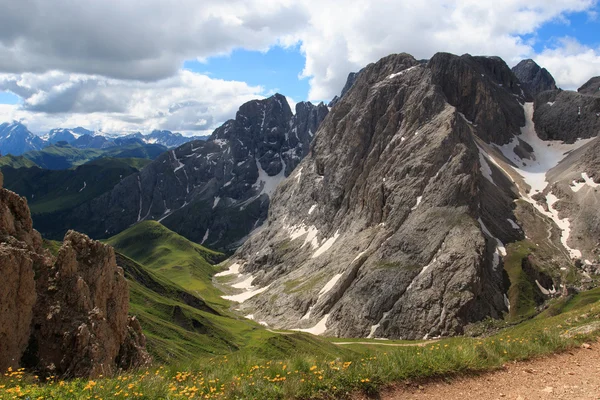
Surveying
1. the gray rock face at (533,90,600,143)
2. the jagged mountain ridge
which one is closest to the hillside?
Result: the jagged mountain ridge

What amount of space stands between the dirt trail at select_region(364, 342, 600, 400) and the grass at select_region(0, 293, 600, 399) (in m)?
0.37

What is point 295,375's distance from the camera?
13.1 meters

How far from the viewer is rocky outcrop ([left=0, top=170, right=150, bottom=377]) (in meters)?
22.2

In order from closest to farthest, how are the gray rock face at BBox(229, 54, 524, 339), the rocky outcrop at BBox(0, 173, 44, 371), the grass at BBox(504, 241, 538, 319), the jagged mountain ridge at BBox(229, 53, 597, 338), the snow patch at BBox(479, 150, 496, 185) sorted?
the rocky outcrop at BBox(0, 173, 44, 371) < the grass at BBox(504, 241, 538, 319) < the gray rock face at BBox(229, 54, 524, 339) < the jagged mountain ridge at BBox(229, 53, 597, 338) < the snow patch at BBox(479, 150, 496, 185)

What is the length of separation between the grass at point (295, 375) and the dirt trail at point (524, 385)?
374mm

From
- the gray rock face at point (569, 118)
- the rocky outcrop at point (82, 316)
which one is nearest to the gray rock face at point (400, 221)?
the gray rock face at point (569, 118)

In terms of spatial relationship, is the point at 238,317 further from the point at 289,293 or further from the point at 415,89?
the point at 415,89

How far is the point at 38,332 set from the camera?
2312 centimetres

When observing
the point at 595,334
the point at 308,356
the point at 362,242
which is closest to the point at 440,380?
the point at 308,356

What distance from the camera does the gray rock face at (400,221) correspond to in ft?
333

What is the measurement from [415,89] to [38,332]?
502 ft

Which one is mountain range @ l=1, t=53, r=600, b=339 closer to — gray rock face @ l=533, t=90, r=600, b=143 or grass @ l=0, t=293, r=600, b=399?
gray rock face @ l=533, t=90, r=600, b=143

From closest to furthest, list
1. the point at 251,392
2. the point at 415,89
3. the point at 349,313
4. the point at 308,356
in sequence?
the point at 251,392, the point at 308,356, the point at 349,313, the point at 415,89

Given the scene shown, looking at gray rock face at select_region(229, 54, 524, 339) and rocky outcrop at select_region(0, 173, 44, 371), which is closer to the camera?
rocky outcrop at select_region(0, 173, 44, 371)
